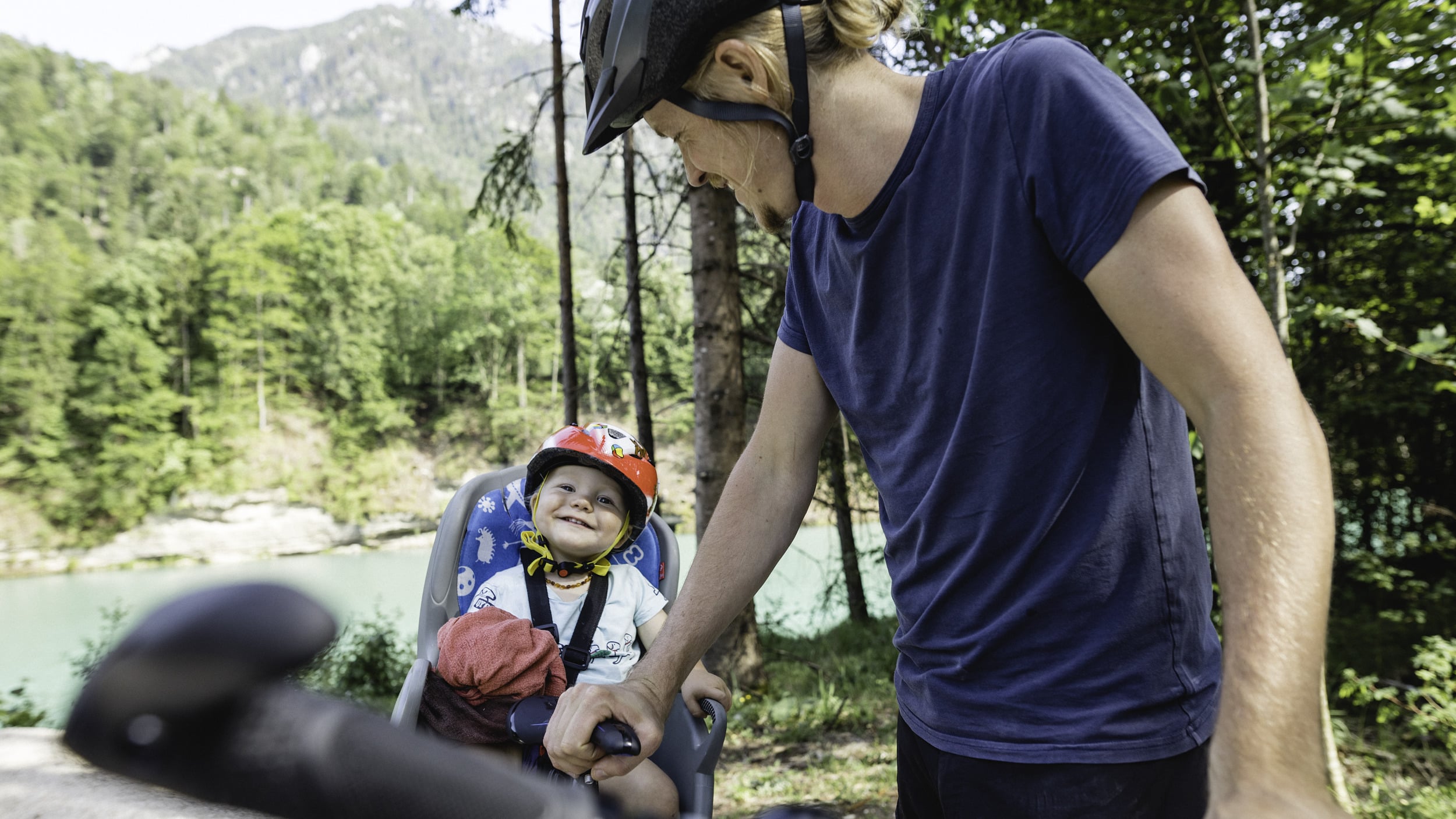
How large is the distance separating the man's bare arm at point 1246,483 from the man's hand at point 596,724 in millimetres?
834

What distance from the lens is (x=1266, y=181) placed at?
3703mm

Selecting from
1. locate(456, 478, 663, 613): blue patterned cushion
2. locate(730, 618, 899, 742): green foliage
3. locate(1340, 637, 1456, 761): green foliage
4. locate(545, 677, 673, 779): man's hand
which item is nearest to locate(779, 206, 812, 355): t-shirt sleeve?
locate(545, 677, 673, 779): man's hand

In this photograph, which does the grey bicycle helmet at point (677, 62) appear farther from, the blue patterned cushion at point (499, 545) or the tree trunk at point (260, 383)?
the tree trunk at point (260, 383)

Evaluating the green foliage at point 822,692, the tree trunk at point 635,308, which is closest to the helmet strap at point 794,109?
the green foliage at point 822,692

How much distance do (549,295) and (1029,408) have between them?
161 feet

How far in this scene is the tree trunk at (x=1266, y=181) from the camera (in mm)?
3680

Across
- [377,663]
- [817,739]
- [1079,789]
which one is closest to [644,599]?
[1079,789]

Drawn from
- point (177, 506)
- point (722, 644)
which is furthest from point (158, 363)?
point (722, 644)

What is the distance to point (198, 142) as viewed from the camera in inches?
3216

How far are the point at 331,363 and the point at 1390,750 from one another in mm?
48023

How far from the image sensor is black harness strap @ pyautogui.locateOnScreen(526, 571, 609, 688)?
2.79 meters

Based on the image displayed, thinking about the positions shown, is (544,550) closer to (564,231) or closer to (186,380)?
(564,231)

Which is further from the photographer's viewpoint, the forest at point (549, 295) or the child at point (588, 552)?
the forest at point (549, 295)

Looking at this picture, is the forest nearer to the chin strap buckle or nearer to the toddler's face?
the chin strap buckle
